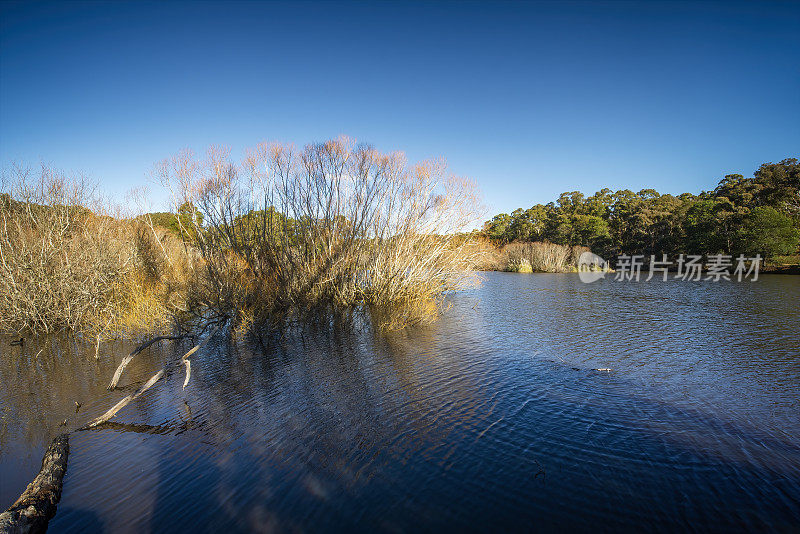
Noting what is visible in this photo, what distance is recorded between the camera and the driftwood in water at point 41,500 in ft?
13.6

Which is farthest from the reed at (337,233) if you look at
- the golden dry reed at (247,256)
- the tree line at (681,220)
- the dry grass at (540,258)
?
the dry grass at (540,258)

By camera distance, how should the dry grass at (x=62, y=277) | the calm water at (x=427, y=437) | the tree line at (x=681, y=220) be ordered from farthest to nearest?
1. the tree line at (x=681, y=220)
2. the dry grass at (x=62, y=277)
3. the calm water at (x=427, y=437)

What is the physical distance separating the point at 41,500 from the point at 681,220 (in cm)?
6749

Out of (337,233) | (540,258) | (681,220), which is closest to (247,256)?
(337,233)

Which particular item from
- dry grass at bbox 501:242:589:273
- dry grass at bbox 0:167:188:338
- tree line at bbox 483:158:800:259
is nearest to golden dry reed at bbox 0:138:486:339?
dry grass at bbox 0:167:188:338

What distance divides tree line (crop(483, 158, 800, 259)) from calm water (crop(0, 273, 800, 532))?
20728 millimetres

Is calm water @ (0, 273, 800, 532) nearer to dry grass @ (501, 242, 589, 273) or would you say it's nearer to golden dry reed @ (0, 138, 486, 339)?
golden dry reed @ (0, 138, 486, 339)

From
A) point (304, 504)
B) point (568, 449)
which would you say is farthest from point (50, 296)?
point (568, 449)

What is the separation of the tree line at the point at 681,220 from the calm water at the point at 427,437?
20728 millimetres

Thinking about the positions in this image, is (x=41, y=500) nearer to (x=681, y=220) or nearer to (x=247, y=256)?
(x=247, y=256)

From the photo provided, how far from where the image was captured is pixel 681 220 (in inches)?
2157

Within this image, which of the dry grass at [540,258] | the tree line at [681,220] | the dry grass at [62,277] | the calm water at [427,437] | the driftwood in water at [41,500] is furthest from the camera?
the dry grass at [540,258]

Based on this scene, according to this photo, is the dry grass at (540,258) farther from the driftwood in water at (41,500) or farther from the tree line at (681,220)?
the driftwood in water at (41,500)

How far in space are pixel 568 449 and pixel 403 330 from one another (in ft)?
30.9
